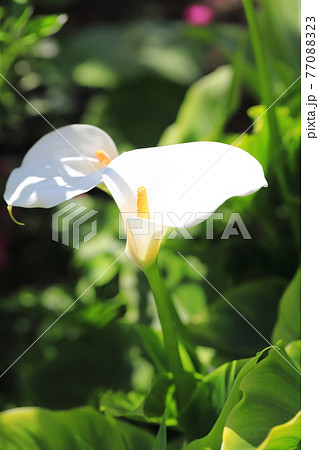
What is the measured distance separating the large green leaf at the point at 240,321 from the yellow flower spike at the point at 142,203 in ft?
0.76

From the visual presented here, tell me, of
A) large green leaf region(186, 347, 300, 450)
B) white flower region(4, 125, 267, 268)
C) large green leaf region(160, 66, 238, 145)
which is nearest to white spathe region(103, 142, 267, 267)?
white flower region(4, 125, 267, 268)

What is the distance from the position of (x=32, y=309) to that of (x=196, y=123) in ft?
1.00

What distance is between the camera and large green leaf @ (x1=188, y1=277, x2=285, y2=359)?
609 mm

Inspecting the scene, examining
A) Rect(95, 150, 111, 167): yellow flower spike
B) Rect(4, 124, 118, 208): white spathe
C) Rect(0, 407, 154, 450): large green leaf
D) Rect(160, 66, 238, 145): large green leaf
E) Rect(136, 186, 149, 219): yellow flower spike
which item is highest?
Rect(4, 124, 118, 208): white spathe

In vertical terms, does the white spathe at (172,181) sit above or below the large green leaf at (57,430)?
above

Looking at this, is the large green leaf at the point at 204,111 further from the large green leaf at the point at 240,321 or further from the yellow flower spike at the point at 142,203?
the yellow flower spike at the point at 142,203

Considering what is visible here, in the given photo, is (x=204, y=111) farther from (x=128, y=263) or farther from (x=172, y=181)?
(x=172, y=181)

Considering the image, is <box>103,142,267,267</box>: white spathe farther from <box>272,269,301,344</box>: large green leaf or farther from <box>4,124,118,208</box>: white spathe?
<box>272,269,301,344</box>: large green leaf

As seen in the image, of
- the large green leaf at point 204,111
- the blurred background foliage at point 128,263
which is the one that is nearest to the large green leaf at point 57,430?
the blurred background foliage at point 128,263

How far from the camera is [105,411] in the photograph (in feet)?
1.66

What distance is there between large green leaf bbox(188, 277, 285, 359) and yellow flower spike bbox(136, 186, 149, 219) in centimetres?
23

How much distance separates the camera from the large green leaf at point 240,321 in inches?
24.0

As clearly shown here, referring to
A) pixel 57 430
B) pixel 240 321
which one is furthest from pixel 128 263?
pixel 57 430
